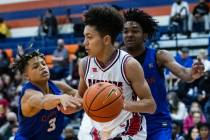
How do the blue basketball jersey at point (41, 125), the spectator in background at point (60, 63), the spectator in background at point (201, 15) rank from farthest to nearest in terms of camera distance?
1. the spectator in background at point (201, 15)
2. the spectator in background at point (60, 63)
3. the blue basketball jersey at point (41, 125)

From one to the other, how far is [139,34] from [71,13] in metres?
13.1

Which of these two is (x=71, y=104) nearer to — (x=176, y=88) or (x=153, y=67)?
A: (x=153, y=67)

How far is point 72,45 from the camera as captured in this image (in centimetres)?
1538

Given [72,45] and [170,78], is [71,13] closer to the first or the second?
[72,45]

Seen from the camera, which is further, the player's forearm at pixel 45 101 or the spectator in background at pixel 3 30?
the spectator in background at pixel 3 30

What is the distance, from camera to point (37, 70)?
5.21 meters

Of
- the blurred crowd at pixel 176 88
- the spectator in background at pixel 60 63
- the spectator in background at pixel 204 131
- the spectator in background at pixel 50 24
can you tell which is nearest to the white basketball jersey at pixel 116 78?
the blurred crowd at pixel 176 88

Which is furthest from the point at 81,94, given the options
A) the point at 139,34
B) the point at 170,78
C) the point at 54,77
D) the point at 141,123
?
the point at 54,77

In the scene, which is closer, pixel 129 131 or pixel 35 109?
pixel 129 131

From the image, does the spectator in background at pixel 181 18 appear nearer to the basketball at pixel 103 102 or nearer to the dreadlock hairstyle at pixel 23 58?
the dreadlock hairstyle at pixel 23 58

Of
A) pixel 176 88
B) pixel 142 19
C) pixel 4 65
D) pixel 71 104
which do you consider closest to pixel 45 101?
pixel 71 104

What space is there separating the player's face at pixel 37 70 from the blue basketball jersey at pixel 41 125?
9cm

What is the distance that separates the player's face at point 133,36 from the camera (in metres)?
4.89

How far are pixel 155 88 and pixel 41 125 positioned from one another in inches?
48.5
